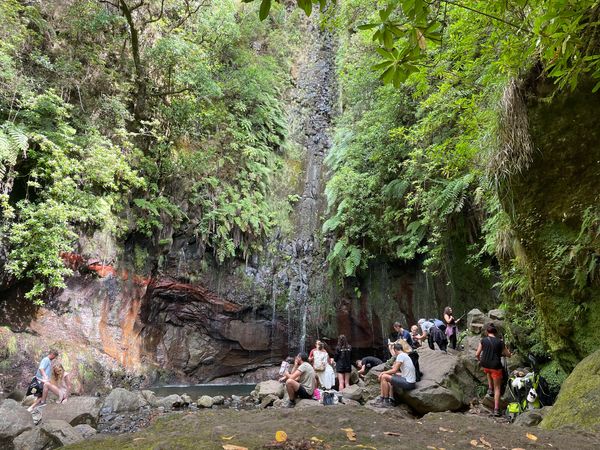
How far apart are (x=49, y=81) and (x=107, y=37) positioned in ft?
8.56

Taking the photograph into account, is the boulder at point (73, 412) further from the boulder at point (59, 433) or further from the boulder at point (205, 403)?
the boulder at point (205, 403)

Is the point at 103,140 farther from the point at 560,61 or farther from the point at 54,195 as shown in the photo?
the point at 560,61

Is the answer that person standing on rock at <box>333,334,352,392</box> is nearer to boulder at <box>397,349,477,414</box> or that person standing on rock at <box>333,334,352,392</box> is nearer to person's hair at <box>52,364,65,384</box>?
boulder at <box>397,349,477,414</box>

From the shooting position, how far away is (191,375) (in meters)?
15.1

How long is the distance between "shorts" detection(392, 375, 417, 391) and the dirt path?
422 cm

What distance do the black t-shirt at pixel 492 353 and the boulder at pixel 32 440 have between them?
700cm

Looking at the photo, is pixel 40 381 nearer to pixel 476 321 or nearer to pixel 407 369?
pixel 407 369

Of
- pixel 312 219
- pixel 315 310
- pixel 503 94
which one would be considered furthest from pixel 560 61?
pixel 312 219

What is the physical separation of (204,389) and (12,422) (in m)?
8.40

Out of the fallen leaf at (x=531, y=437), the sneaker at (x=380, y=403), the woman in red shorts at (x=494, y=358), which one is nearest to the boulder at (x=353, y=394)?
the sneaker at (x=380, y=403)

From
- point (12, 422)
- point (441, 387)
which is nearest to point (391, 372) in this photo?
point (441, 387)

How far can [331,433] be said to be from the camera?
239 cm

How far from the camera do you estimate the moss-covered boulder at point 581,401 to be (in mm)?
3529

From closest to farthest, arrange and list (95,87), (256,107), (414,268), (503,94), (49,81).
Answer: (503,94) → (49,81) → (95,87) → (414,268) → (256,107)
